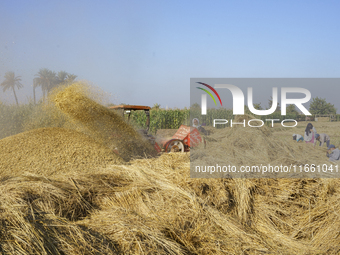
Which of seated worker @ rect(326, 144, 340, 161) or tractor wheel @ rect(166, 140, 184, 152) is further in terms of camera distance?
tractor wheel @ rect(166, 140, 184, 152)

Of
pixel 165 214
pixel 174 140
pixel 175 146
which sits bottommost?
pixel 165 214

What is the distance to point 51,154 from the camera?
13.8 ft

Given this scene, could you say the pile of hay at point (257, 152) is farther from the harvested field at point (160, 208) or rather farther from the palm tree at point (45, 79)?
the palm tree at point (45, 79)

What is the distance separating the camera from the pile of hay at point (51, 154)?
3.96m

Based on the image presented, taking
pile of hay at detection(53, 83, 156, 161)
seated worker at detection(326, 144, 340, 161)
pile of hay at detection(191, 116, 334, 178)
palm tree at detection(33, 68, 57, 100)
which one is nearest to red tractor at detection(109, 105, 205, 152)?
pile of hay at detection(53, 83, 156, 161)

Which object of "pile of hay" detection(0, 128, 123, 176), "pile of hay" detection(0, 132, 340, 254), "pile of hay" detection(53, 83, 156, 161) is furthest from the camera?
"pile of hay" detection(53, 83, 156, 161)

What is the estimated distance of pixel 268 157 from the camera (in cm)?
384

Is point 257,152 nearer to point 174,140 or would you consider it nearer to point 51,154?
point 174,140

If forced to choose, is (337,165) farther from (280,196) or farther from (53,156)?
(53,156)

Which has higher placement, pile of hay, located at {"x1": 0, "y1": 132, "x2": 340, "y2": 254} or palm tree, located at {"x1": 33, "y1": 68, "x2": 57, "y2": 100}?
palm tree, located at {"x1": 33, "y1": 68, "x2": 57, "y2": 100}

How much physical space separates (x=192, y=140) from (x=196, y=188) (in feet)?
11.5

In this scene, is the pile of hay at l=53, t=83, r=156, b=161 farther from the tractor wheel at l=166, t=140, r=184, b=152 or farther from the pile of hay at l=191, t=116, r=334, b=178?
the pile of hay at l=191, t=116, r=334, b=178

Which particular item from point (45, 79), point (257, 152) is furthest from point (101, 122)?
point (45, 79)

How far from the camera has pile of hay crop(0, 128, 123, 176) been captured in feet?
13.0
